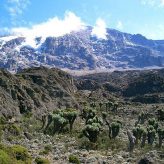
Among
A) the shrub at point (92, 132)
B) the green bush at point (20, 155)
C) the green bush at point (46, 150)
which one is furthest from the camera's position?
the shrub at point (92, 132)

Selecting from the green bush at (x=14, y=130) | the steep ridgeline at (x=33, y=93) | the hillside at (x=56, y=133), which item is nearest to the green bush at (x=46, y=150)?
the hillside at (x=56, y=133)

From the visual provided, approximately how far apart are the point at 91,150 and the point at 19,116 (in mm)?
24515

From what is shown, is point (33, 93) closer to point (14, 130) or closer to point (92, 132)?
point (14, 130)

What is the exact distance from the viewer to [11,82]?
255 ft

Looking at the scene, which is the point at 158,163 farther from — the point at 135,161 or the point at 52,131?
the point at 52,131

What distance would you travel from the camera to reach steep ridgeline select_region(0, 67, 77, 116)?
7231 cm

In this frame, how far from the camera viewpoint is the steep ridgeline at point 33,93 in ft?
237

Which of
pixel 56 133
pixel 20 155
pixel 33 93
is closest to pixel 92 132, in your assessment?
pixel 56 133

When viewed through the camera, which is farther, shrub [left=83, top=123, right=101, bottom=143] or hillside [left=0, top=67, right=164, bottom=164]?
shrub [left=83, top=123, right=101, bottom=143]

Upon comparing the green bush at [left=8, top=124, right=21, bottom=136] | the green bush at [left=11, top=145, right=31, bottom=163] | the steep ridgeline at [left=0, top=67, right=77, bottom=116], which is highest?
the steep ridgeline at [left=0, top=67, right=77, bottom=116]

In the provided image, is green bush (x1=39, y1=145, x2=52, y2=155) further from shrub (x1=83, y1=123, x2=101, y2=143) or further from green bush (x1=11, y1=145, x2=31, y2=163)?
shrub (x1=83, y1=123, x2=101, y2=143)

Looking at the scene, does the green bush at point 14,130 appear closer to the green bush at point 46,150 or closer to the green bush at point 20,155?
the green bush at point 46,150

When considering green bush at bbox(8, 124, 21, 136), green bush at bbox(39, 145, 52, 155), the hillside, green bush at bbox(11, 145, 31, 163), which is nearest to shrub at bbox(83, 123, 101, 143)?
the hillside

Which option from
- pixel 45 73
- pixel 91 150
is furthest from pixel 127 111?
pixel 91 150
